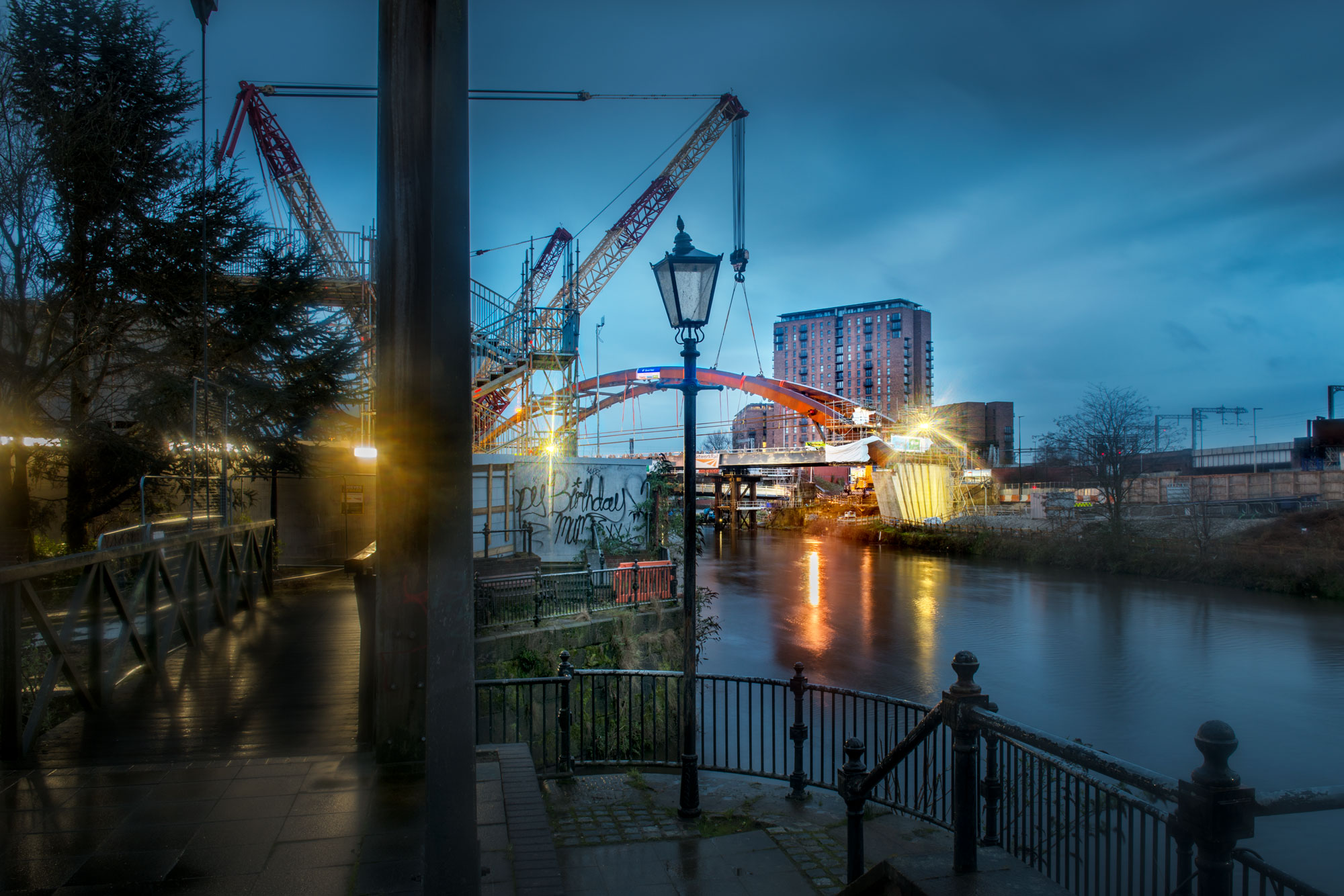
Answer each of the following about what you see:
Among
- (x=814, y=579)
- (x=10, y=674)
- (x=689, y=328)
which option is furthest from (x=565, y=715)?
(x=814, y=579)

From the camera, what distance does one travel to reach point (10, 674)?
476 cm

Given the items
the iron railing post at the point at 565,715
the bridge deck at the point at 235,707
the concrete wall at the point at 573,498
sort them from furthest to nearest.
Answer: the concrete wall at the point at 573,498 → the iron railing post at the point at 565,715 → the bridge deck at the point at 235,707

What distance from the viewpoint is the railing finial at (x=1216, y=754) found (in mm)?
2072

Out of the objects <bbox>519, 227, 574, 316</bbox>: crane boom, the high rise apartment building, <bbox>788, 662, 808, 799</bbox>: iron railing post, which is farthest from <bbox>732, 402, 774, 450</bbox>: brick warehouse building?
<bbox>788, 662, 808, 799</bbox>: iron railing post

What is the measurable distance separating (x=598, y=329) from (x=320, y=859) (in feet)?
89.6

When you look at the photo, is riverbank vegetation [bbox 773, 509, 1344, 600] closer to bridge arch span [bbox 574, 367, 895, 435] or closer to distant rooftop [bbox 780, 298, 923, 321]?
bridge arch span [bbox 574, 367, 895, 435]

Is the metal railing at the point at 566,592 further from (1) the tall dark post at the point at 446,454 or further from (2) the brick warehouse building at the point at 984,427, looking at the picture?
(2) the brick warehouse building at the point at 984,427

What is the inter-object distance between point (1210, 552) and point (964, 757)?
3080 cm

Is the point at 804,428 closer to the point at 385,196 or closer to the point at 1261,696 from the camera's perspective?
the point at 1261,696

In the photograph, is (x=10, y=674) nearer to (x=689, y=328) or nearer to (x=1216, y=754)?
(x=689, y=328)

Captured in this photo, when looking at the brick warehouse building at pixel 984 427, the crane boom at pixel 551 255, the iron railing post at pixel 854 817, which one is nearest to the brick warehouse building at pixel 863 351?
the brick warehouse building at pixel 984 427

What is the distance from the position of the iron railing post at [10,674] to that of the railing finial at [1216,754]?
6.14m

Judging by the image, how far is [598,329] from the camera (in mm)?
29984

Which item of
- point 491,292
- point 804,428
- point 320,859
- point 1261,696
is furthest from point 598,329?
point 804,428
